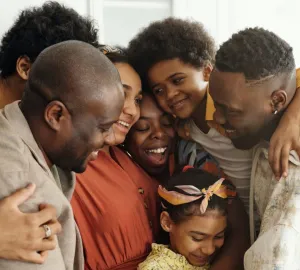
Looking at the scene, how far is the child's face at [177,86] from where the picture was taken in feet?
5.08

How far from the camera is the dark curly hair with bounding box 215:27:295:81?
50.0 inches

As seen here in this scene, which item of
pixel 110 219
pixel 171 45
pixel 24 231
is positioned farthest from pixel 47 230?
pixel 171 45

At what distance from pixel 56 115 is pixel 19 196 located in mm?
199

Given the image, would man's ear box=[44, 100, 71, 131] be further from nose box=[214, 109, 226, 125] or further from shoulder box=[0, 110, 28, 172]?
nose box=[214, 109, 226, 125]

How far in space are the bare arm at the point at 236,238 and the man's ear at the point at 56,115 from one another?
0.70 meters

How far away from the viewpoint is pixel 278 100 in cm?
129

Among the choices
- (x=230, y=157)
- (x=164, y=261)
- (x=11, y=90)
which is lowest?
(x=164, y=261)

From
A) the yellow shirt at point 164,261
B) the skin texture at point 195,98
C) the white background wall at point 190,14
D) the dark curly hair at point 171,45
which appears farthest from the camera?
the white background wall at point 190,14

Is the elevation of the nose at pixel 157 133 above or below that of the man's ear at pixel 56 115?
below

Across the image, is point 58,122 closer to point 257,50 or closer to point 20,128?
point 20,128

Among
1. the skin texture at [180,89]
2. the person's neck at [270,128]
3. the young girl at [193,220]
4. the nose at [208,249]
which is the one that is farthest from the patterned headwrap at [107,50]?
the nose at [208,249]

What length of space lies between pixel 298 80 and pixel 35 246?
89 centimetres

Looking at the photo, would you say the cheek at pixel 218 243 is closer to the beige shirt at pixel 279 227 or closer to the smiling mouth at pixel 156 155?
the beige shirt at pixel 279 227

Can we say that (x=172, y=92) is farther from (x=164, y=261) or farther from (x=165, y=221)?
(x=164, y=261)
